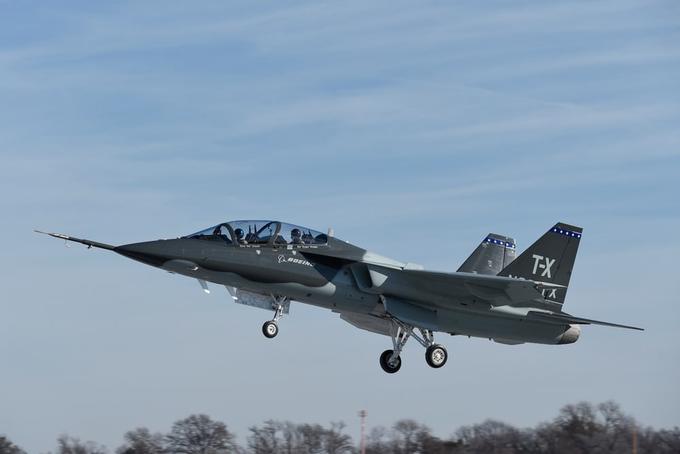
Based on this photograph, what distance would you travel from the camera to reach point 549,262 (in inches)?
1236

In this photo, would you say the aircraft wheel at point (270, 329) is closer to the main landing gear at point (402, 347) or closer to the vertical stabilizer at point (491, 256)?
the main landing gear at point (402, 347)

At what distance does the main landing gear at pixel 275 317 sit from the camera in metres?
28.2

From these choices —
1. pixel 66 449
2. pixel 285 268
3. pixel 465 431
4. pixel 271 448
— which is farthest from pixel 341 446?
pixel 285 268

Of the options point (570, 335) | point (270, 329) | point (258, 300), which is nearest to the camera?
point (270, 329)

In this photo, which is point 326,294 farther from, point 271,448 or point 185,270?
point 271,448

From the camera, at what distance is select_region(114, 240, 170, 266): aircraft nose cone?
27.8 metres

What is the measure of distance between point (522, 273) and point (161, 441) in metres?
24.1

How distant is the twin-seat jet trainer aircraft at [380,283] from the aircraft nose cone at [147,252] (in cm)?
2

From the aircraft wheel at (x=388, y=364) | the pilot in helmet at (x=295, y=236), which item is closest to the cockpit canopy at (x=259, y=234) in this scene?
the pilot in helmet at (x=295, y=236)

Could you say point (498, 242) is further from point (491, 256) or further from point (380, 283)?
point (380, 283)

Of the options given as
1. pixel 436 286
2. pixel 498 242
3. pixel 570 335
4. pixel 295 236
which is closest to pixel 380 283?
pixel 436 286

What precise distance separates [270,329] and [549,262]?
813cm

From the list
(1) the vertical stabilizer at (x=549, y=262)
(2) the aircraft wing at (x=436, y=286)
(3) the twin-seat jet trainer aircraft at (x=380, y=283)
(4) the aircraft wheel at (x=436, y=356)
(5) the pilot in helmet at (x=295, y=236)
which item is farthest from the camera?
(1) the vertical stabilizer at (x=549, y=262)

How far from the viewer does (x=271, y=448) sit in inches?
1880
